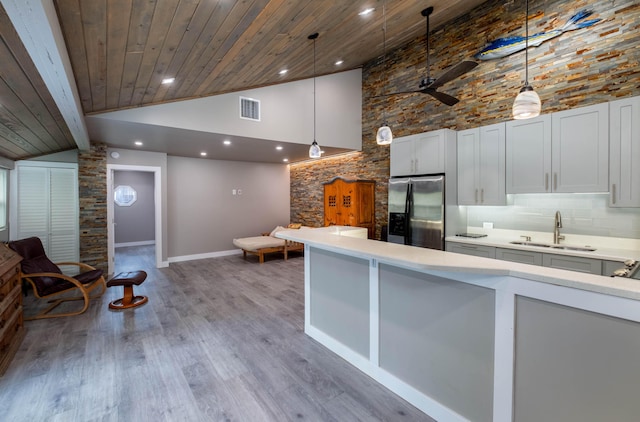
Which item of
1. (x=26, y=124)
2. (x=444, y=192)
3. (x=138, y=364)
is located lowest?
(x=138, y=364)

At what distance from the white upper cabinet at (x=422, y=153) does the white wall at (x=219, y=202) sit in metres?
4.21

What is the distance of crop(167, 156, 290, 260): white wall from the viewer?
22.3 feet

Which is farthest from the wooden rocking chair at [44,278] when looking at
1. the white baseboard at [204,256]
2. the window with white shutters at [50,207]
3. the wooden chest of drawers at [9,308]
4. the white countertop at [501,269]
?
the white countertop at [501,269]

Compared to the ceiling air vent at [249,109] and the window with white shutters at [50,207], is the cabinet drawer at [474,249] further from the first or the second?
the window with white shutters at [50,207]

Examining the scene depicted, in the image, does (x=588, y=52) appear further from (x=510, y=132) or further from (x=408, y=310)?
(x=408, y=310)

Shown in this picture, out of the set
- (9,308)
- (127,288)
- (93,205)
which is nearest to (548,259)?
(127,288)

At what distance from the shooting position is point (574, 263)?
10.1ft

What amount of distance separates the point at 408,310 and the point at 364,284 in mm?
451

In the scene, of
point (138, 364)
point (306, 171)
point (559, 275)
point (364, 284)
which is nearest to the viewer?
point (559, 275)

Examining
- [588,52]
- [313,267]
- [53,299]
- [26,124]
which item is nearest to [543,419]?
[313,267]

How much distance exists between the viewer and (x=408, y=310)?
208 centimetres

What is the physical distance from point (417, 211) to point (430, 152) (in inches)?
38.2

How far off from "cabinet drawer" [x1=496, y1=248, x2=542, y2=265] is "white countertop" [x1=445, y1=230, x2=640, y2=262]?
0.05 m

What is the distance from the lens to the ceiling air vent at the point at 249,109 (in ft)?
15.6
